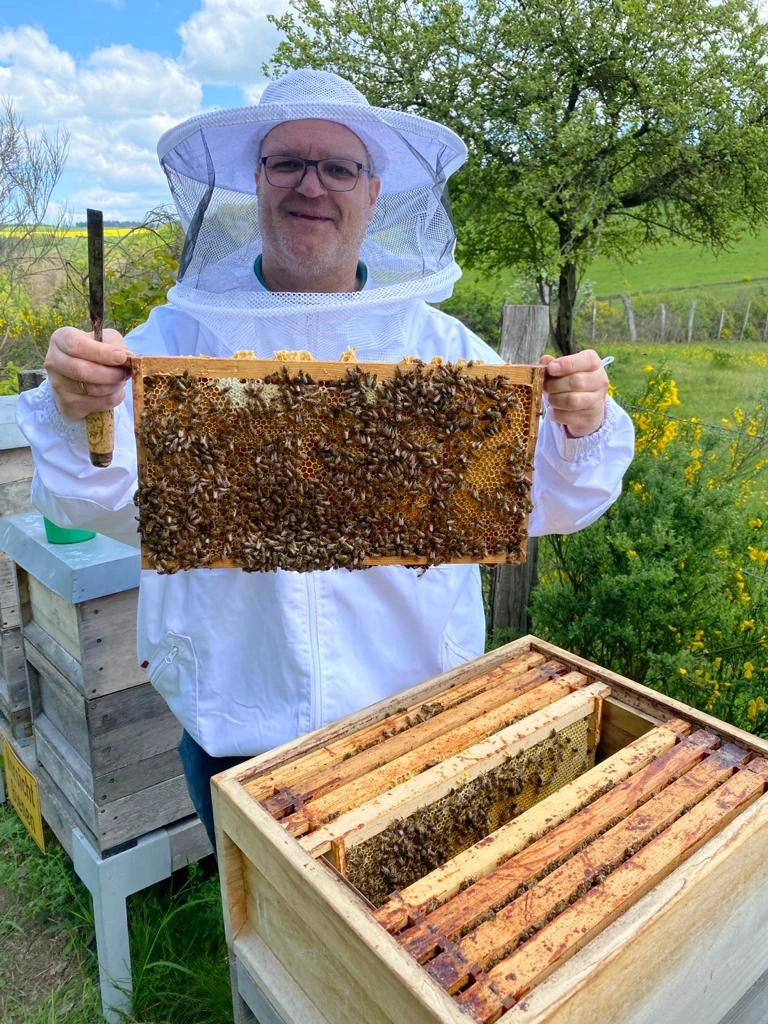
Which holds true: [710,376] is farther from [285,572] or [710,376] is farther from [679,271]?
[679,271]

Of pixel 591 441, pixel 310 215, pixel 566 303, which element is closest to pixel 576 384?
pixel 591 441

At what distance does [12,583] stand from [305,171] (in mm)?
2681

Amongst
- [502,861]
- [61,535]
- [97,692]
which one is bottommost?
[97,692]

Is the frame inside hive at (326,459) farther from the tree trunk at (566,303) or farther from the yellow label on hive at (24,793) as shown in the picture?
the tree trunk at (566,303)

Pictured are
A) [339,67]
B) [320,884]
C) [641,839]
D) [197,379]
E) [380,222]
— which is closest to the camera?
[320,884]

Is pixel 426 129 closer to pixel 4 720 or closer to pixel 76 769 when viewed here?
pixel 76 769

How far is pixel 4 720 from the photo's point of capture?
4203 mm

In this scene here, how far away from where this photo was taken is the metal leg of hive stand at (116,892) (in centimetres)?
323

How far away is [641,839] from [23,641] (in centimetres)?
326

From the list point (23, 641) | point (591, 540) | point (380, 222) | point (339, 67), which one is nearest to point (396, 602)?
point (380, 222)

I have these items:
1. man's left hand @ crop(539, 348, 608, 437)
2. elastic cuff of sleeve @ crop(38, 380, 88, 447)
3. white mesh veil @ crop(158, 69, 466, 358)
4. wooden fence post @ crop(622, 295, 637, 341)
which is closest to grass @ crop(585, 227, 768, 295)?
wooden fence post @ crop(622, 295, 637, 341)

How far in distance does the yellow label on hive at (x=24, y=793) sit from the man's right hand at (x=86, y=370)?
9.28 feet

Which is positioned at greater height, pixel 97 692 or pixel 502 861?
pixel 502 861

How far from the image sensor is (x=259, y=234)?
7.94 ft
